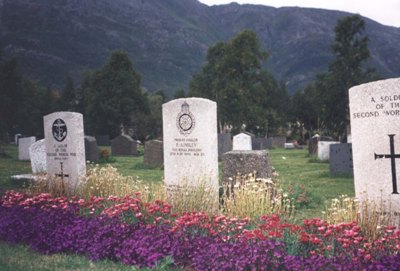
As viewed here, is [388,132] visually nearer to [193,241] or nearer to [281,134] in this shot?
[193,241]

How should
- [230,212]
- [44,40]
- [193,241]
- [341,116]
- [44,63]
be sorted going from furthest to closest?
1. [44,40]
2. [44,63]
3. [341,116]
4. [230,212]
5. [193,241]

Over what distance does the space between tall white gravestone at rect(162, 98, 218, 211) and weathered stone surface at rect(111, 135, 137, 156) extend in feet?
73.3

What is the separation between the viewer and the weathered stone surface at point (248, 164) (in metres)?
11.0

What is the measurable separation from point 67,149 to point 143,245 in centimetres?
620

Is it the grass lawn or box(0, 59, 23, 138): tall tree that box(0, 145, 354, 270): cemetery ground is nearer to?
the grass lawn

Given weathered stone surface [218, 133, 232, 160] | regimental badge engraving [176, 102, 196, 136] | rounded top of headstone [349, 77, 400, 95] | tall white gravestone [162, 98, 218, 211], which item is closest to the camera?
rounded top of headstone [349, 77, 400, 95]

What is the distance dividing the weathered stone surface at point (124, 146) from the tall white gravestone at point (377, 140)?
25.9 m

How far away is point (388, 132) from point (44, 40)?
204062 mm

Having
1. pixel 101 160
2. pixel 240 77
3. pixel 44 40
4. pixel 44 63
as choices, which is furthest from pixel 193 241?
pixel 44 40

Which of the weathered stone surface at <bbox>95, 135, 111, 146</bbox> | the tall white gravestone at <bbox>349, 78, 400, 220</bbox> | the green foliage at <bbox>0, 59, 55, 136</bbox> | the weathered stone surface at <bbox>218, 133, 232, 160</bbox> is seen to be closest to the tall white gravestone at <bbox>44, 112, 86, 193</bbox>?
the tall white gravestone at <bbox>349, 78, 400, 220</bbox>

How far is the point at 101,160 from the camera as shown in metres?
25.2

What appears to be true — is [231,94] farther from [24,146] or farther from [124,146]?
[24,146]

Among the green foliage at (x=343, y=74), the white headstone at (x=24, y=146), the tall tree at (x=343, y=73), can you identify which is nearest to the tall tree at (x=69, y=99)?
the green foliage at (x=343, y=74)

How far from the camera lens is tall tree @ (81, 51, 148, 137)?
5553 centimetres
